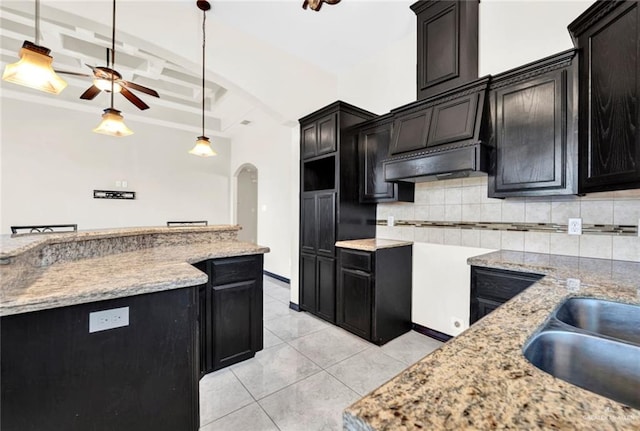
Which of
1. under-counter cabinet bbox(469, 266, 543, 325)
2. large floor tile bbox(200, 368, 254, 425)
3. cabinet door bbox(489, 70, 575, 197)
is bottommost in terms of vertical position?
large floor tile bbox(200, 368, 254, 425)

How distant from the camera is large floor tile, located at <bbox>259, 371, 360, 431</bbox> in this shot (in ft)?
5.57

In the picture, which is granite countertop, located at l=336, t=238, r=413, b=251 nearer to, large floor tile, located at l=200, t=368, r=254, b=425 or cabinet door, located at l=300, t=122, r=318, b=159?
cabinet door, located at l=300, t=122, r=318, b=159

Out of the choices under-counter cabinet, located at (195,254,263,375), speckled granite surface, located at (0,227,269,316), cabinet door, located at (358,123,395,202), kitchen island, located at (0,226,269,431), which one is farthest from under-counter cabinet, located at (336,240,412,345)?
kitchen island, located at (0,226,269,431)

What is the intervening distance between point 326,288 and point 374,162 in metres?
1.58

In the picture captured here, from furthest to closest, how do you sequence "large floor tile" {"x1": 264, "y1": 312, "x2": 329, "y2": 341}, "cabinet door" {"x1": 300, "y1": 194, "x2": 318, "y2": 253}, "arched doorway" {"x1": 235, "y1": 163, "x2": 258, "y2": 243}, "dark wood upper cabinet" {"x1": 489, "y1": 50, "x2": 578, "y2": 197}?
"arched doorway" {"x1": 235, "y1": 163, "x2": 258, "y2": 243}, "cabinet door" {"x1": 300, "y1": 194, "x2": 318, "y2": 253}, "large floor tile" {"x1": 264, "y1": 312, "x2": 329, "y2": 341}, "dark wood upper cabinet" {"x1": 489, "y1": 50, "x2": 578, "y2": 197}

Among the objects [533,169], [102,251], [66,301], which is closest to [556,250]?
[533,169]

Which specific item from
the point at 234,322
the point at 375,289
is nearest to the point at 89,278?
the point at 234,322

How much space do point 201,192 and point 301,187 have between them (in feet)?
13.0

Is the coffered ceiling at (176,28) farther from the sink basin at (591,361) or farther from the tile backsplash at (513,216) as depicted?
the sink basin at (591,361)

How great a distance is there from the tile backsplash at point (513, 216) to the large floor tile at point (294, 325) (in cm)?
136

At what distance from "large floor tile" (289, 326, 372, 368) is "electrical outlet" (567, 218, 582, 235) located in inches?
75.9

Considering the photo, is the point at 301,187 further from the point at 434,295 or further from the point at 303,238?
the point at 434,295

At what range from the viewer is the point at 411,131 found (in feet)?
8.43

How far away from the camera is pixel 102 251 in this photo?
201cm
